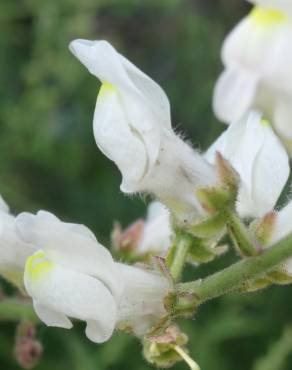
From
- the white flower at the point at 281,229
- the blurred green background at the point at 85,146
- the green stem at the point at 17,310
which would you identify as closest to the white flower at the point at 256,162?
the white flower at the point at 281,229

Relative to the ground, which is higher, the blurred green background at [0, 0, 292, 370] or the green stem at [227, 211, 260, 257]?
the green stem at [227, 211, 260, 257]

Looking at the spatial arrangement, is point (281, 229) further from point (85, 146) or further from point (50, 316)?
point (85, 146)

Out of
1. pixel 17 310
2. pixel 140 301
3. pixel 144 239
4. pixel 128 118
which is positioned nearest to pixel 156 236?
pixel 144 239

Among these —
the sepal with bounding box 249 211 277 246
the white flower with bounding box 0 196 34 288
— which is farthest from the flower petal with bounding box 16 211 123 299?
the sepal with bounding box 249 211 277 246

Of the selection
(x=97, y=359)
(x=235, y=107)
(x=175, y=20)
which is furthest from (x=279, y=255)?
(x=175, y=20)

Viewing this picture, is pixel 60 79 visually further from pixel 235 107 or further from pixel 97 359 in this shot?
pixel 235 107

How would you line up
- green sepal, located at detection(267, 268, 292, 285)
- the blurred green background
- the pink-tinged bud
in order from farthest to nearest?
the blurred green background → the pink-tinged bud → green sepal, located at detection(267, 268, 292, 285)

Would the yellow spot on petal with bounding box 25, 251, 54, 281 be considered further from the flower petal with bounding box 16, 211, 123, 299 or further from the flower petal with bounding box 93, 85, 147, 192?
the flower petal with bounding box 93, 85, 147, 192
